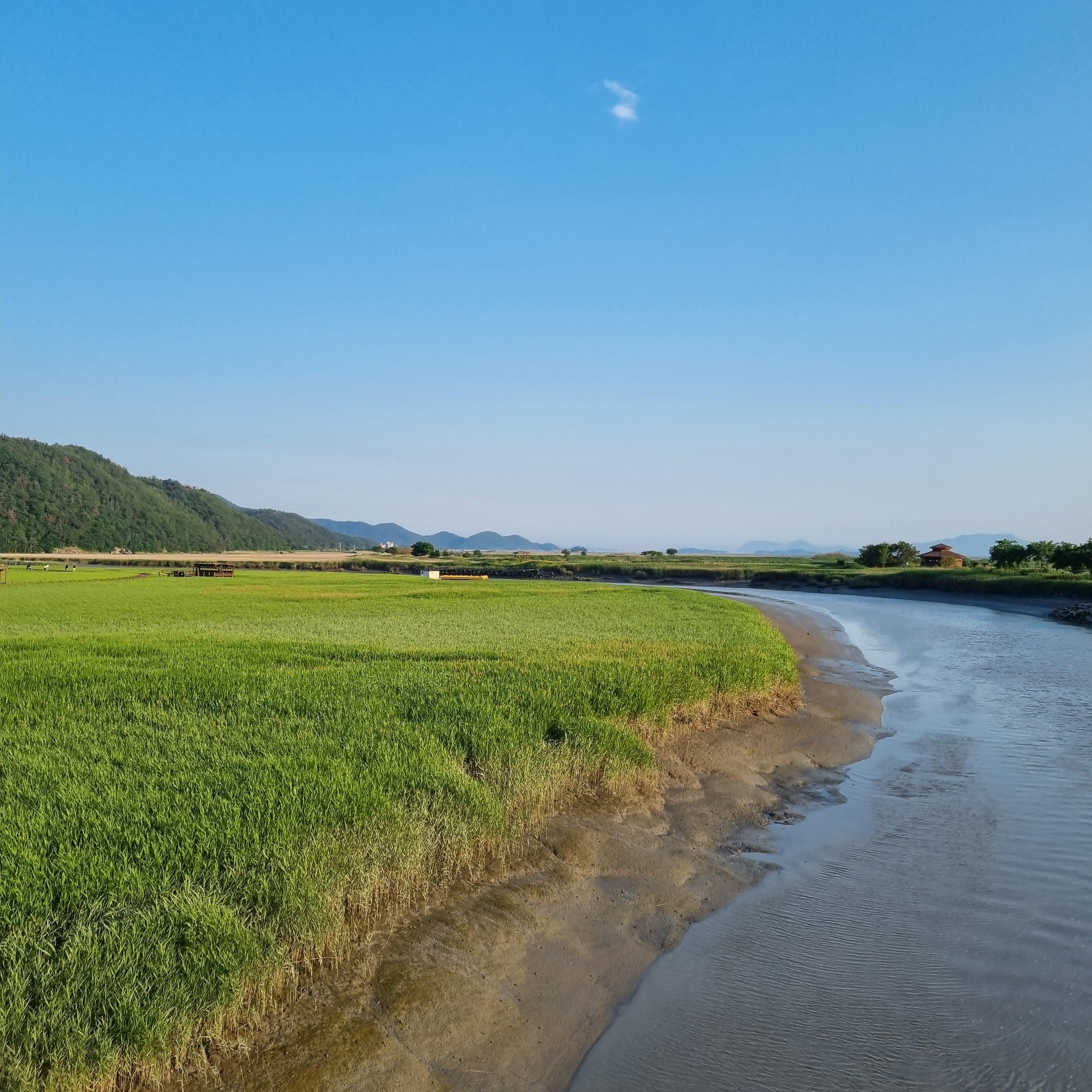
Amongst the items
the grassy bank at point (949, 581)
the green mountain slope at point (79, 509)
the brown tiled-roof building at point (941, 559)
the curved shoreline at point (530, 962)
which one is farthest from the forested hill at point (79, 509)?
the curved shoreline at point (530, 962)

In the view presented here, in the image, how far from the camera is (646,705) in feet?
36.8

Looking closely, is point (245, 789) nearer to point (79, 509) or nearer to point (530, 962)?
point (530, 962)

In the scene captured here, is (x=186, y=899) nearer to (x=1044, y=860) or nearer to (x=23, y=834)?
(x=23, y=834)

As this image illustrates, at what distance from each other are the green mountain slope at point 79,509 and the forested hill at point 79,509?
0.17 metres

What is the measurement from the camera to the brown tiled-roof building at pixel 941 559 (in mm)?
79750

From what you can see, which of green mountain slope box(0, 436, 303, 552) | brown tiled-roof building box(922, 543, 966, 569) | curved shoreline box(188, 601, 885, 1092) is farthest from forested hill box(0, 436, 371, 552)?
curved shoreline box(188, 601, 885, 1092)

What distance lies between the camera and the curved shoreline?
4270 mm

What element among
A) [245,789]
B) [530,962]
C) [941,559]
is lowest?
[530,962]

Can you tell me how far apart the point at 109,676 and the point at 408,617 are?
1596cm

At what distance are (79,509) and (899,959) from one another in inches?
6898

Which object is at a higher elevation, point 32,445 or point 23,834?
point 32,445

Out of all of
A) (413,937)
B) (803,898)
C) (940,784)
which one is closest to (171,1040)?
(413,937)

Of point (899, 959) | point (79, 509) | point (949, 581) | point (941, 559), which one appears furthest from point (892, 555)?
point (79, 509)

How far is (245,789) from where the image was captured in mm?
6531
